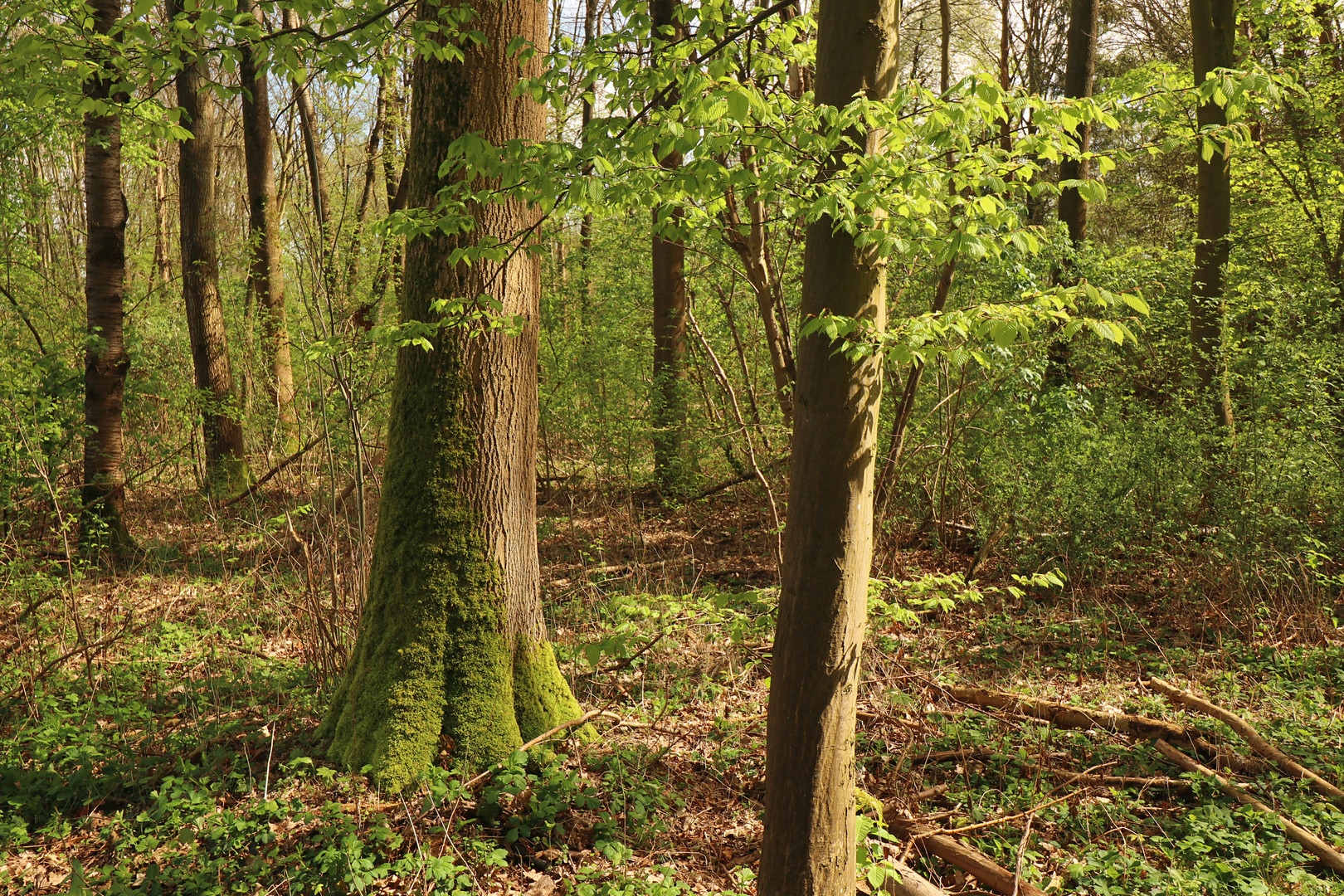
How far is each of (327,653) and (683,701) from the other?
85.9 inches

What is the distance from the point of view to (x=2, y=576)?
19.2 feet

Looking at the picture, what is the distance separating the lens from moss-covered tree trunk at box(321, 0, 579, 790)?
3850mm

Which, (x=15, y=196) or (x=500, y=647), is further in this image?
(x=15, y=196)

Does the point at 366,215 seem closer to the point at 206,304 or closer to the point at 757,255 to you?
the point at 206,304

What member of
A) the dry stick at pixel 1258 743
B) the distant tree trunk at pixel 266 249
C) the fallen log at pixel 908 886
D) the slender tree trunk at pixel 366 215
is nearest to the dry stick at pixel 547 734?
the fallen log at pixel 908 886

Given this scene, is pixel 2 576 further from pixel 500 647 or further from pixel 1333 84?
pixel 1333 84

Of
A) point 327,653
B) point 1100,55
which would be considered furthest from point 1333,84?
point 327,653

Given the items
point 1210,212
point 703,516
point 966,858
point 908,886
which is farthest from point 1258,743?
point 1210,212

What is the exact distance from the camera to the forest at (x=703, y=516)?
2637 millimetres

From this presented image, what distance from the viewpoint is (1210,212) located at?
349 inches

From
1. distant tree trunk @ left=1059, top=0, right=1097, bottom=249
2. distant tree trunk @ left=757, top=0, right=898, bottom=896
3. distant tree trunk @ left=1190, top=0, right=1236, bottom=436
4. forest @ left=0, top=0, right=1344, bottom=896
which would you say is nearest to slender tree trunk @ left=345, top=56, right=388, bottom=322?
forest @ left=0, top=0, right=1344, bottom=896

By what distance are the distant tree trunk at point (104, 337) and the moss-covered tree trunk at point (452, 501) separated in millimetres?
4634

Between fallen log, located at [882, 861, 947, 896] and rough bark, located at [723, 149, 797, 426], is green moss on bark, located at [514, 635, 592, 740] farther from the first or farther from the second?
rough bark, located at [723, 149, 797, 426]

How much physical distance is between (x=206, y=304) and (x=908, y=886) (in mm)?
10421
